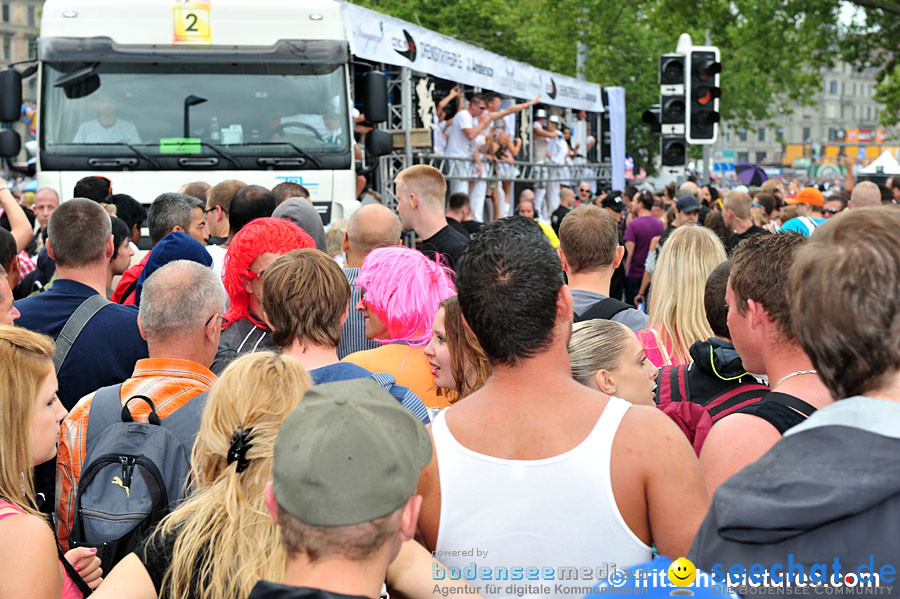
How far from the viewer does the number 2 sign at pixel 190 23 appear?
9953mm

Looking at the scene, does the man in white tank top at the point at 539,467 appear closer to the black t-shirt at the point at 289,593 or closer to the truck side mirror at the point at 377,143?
the black t-shirt at the point at 289,593

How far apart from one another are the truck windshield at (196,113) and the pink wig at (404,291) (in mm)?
6032

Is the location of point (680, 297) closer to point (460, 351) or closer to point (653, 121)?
point (460, 351)

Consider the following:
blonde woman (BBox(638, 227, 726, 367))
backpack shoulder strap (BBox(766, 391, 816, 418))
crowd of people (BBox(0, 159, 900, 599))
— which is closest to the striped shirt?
crowd of people (BBox(0, 159, 900, 599))

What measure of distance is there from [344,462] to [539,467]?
66 centimetres

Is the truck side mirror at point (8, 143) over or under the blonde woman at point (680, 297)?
over

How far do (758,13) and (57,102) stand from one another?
15673mm

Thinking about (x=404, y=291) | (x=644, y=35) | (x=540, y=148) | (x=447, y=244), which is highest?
(x=644, y=35)

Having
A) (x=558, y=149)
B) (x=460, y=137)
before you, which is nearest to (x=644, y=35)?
(x=558, y=149)

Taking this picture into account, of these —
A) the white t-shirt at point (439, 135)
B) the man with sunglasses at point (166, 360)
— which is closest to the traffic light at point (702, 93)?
the white t-shirt at point (439, 135)

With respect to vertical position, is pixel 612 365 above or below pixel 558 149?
below

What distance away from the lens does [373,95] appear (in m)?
10.2

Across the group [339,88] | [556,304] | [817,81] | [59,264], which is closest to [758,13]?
[817,81]

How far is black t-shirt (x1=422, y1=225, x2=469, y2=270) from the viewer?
21.9ft
